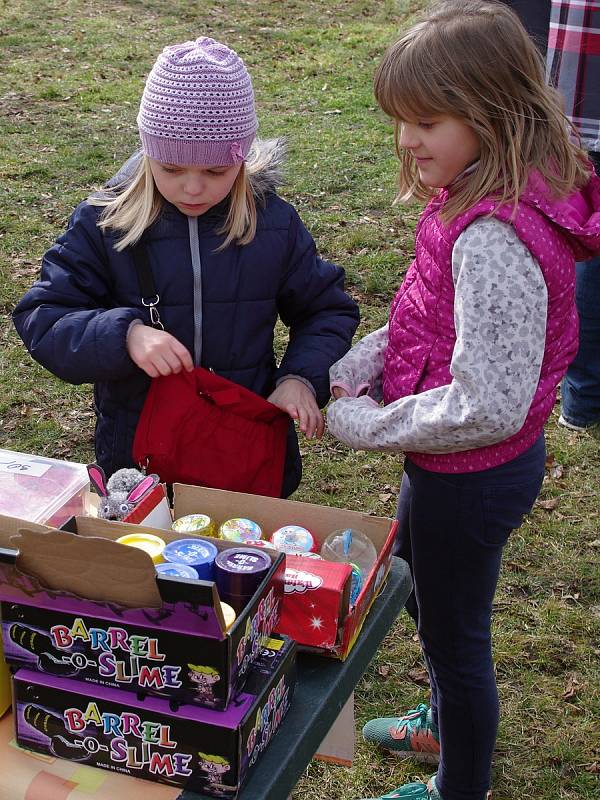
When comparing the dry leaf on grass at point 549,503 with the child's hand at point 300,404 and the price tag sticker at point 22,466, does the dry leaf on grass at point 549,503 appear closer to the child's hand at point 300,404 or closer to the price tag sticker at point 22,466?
the child's hand at point 300,404

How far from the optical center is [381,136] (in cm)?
730

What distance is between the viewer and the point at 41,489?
1848 millimetres

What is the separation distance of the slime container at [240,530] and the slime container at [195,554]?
0.22m

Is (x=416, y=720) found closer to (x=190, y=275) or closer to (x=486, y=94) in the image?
(x=190, y=275)

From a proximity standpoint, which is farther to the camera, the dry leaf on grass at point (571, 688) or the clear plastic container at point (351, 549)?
the dry leaf on grass at point (571, 688)

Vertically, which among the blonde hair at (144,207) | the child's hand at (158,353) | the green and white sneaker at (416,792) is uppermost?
the blonde hair at (144,207)

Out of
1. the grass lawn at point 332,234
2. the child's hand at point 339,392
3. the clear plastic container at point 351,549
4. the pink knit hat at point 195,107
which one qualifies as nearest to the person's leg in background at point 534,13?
the grass lawn at point 332,234

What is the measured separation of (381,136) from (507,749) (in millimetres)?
5366

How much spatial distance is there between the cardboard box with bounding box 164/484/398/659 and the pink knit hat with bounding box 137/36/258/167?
0.69 m

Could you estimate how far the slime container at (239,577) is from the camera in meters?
1.47

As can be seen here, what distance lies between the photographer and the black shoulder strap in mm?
2113

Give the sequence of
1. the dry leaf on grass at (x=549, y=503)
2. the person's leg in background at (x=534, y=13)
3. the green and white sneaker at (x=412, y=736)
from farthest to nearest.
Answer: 1. the dry leaf on grass at (x=549, y=503)
2. the person's leg in background at (x=534, y=13)
3. the green and white sneaker at (x=412, y=736)

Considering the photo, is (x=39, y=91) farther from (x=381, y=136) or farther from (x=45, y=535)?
(x=45, y=535)

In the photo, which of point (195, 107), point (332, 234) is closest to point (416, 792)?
point (195, 107)
